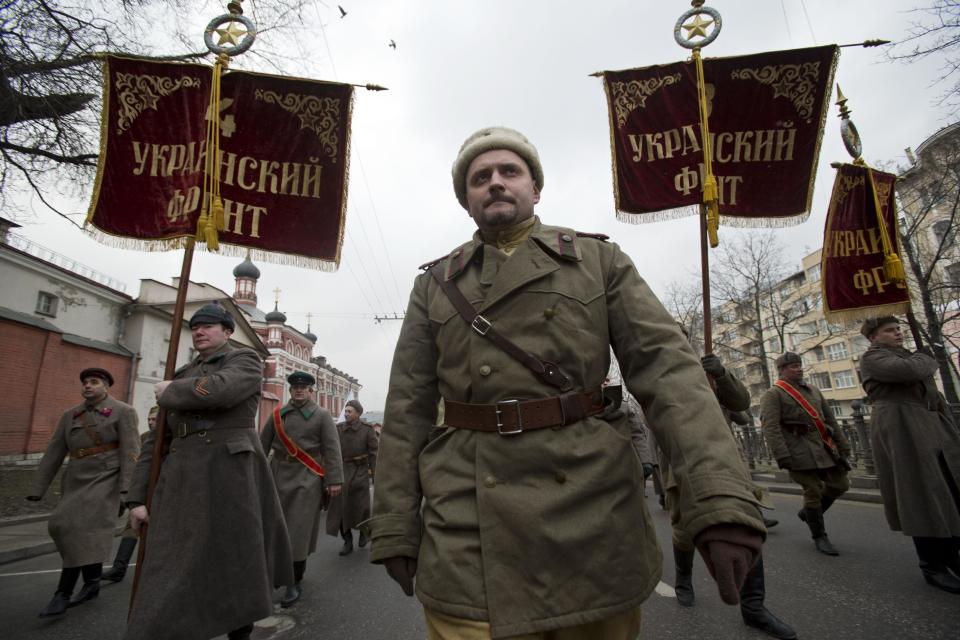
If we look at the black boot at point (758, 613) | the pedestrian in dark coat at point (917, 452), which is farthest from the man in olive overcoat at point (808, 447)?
the black boot at point (758, 613)

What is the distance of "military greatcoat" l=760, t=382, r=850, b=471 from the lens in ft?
17.9

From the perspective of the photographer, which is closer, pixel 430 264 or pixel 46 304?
pixel 430 264

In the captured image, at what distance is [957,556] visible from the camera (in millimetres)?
4156

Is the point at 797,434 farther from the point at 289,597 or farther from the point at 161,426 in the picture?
the point at 161,426

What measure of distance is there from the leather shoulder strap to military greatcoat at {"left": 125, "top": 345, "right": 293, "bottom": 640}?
7.18 ft

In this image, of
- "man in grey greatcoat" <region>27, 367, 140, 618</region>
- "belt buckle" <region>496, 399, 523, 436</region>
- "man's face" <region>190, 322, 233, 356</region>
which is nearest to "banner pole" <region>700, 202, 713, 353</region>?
"belt buckle" <region>496, 399, 523, 436</region>

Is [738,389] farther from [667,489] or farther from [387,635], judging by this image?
[387,635]

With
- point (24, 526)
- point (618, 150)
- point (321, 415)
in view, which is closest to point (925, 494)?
point (618, 150)

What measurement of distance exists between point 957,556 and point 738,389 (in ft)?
8.37

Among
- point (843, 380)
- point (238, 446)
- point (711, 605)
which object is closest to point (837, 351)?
point (843, 380)

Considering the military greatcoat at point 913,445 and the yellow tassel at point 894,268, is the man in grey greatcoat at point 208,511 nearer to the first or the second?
the military greatcoat at point 913,445

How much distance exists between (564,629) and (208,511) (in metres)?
2.57

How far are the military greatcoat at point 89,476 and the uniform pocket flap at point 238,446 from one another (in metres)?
2.49

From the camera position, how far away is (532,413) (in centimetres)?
162
